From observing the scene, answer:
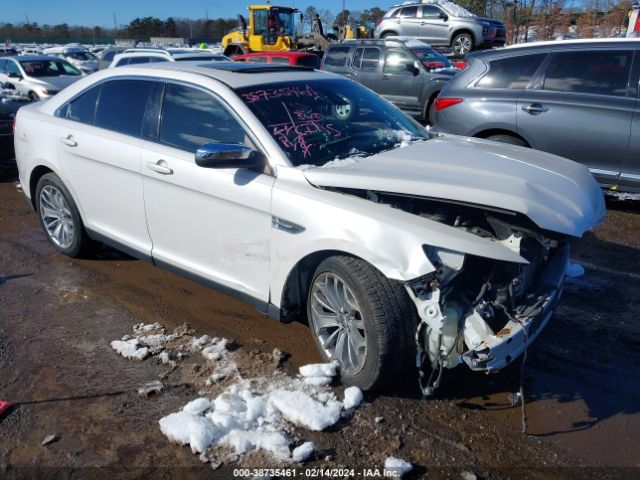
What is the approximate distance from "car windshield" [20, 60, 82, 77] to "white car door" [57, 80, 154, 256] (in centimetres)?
1257

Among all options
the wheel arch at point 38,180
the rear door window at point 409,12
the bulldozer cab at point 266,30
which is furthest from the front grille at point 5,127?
the bulldozer cab at point 266,30

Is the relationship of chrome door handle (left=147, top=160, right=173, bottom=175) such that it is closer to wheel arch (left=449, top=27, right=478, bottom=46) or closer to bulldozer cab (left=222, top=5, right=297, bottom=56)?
wheel arch (left=449, top=27, right=478, bottom=46)

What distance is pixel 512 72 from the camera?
22.8ft

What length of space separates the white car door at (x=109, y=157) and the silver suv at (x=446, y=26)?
1710cm

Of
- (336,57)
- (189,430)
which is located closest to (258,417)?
(189,430)

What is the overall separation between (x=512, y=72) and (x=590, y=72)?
33.2 inches

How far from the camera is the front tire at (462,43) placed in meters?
20.0

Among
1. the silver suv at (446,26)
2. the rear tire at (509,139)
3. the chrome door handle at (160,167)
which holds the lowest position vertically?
the rear tire at (509,139)

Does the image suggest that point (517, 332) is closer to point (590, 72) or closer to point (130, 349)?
point (130, 349)

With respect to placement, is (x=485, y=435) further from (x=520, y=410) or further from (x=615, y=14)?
(x=615, y=14)

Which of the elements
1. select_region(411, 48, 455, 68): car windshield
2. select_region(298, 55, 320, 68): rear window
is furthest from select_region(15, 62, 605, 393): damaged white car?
select_region(298, 55, 320, 68): rear window

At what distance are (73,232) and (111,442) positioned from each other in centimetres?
269

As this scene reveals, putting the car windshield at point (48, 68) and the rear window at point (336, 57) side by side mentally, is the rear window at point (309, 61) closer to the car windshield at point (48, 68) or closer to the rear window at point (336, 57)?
the rear window at point (336, 57)

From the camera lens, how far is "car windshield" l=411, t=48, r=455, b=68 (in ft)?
45.1
